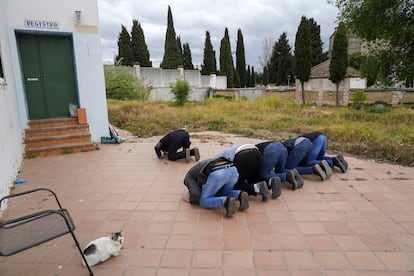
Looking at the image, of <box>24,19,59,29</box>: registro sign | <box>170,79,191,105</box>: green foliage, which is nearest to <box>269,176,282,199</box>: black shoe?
<box>24,19,59,29</box>: registro sign

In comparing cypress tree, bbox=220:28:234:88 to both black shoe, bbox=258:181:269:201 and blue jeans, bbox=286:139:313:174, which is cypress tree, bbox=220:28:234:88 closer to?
blue jeans, bbox=286:139:313:174

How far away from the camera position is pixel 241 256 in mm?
1994

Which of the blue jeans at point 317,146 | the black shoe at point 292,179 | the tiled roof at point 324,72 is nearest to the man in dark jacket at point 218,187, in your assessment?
the black shoe at point 292,179

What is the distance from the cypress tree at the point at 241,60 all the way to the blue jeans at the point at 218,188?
1182 inches

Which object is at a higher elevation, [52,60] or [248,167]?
[52,60]

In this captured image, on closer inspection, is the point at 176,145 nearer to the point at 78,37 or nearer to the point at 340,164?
the point at 340,164

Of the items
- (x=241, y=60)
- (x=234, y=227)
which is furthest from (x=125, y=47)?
(x=234, y=227)

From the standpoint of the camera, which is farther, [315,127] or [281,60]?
[281,60]

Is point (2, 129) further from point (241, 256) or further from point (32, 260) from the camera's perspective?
point (241, 256)

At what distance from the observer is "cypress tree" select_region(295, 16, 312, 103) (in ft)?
57.3

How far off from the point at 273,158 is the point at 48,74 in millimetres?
5393

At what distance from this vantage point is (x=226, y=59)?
93.8 feet

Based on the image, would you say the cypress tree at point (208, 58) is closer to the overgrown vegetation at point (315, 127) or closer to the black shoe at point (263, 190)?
the overgrown vegetation at point (315, 127)

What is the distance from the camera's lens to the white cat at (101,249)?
1903mm
